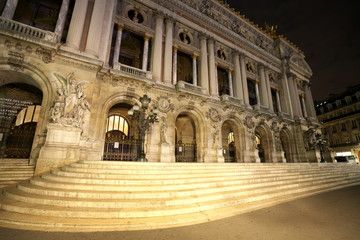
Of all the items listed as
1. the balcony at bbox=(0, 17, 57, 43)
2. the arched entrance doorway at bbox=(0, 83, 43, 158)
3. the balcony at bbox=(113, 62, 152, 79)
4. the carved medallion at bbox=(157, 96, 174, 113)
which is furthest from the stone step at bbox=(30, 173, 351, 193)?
the balcony at bbox=(113, 62, 152, 79)

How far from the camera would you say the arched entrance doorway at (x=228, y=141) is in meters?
15.8

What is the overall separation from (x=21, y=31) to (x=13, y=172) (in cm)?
718

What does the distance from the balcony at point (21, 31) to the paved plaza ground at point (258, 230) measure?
29.9ft

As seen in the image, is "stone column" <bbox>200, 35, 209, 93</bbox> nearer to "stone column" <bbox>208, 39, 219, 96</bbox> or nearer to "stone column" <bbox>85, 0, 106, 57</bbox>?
"stone column" <bbox>208, 39, 219, 96</bbox>

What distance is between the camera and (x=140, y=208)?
153 inches

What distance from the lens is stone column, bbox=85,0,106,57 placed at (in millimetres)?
9930

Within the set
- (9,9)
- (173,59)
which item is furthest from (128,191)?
(173,59)

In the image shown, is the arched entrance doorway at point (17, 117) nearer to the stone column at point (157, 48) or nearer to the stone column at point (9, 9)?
the stone column at point (9, 9)

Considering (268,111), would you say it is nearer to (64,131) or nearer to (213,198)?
(213,198)

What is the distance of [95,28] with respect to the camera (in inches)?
416

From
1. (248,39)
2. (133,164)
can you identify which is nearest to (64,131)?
(133,164)

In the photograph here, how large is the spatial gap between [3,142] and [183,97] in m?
11.9

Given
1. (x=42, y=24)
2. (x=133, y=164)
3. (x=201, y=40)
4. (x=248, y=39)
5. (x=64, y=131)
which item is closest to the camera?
(x=133, y=164)

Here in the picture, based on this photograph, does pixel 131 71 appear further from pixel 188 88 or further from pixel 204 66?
pixel 204 66
